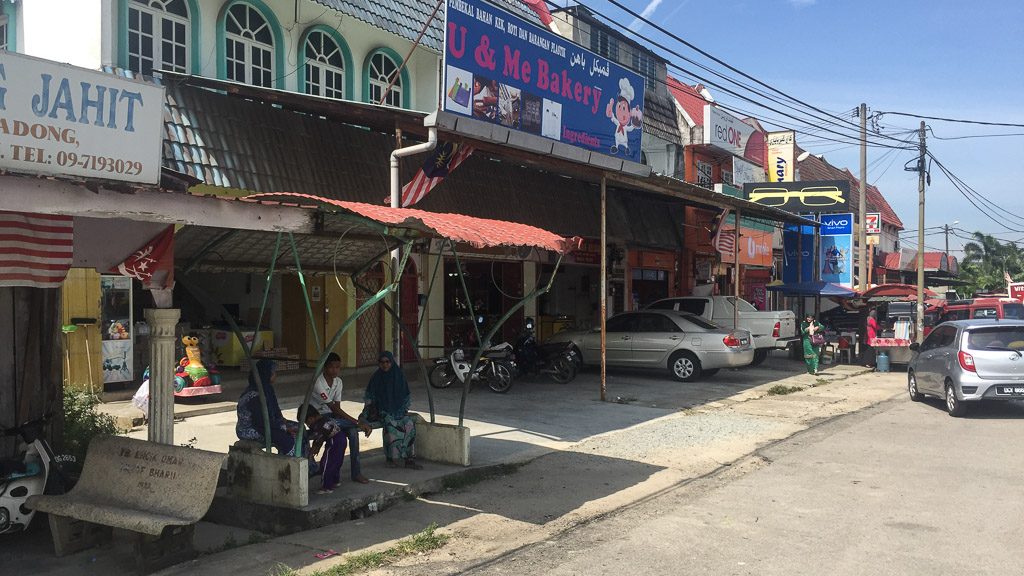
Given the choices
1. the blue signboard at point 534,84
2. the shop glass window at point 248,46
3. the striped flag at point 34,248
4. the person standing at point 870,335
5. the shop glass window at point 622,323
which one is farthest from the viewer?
the person standing at point 870,335

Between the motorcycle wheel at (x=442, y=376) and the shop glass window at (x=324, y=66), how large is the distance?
5.35 metres

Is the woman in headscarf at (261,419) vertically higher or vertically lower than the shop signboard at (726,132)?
lower

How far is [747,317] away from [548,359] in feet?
19.6

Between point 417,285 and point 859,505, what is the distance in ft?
35.0

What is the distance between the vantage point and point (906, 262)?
43.0 metres

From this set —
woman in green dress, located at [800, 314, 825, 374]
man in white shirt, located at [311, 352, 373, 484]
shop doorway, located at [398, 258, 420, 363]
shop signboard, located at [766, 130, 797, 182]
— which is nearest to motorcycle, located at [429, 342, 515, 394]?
shop doorway, located at [398, 258, 420, 363]

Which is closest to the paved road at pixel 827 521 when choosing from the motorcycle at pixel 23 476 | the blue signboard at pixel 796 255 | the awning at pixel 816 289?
the motorcycle at pixel 23 476

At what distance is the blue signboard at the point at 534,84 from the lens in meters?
10.9

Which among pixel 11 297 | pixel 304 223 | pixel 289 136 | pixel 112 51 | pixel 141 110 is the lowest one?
pixel 11 297

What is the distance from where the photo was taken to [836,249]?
81.5ft

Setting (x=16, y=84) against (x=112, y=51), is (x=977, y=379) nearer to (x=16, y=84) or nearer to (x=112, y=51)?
(x=16, y=84)

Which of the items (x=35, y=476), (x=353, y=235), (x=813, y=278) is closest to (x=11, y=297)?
(x=35, y=476)

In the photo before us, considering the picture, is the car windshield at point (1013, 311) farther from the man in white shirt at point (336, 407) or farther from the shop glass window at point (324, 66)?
the man in white shirt at point (336, 407)

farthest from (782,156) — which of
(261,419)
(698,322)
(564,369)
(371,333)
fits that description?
(261,419)
